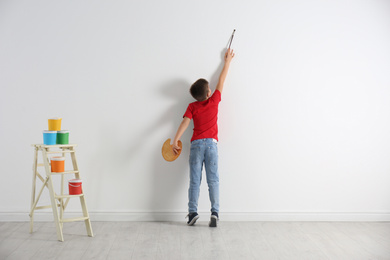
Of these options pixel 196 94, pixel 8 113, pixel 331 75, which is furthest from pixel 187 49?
pixel 8 113

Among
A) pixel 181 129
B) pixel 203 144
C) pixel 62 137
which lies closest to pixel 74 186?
pixel 62 137

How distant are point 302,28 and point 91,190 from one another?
2.20m

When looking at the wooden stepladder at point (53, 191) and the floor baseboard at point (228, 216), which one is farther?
the floor baseboard at point (228, 216)

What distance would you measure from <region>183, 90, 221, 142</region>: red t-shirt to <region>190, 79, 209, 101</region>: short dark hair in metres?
0.07

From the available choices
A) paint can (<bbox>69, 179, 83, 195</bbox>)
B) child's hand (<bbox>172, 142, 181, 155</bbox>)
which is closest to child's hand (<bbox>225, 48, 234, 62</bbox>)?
child's hand (<bbox>172, 142, 181, 155</bbox>)

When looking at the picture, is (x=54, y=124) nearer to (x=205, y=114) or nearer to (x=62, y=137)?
(x=62, y=137)

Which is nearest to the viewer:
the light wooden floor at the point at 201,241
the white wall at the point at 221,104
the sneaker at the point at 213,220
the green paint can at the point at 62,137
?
the light wooden floor at the point at 201,241

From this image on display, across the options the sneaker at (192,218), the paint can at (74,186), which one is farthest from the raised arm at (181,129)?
the paint can at (74,186)

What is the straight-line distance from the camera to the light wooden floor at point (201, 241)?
104 inches

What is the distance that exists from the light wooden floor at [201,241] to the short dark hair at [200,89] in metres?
1.03

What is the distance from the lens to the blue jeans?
3.30 m

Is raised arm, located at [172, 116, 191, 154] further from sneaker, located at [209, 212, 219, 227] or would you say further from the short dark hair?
sneaker, located at [209, 212, 219, 227]

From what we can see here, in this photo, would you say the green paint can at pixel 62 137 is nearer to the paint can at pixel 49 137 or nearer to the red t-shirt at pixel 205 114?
the paint can at pixel 49 137

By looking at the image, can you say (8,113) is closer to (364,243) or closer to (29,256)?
(29,256)
